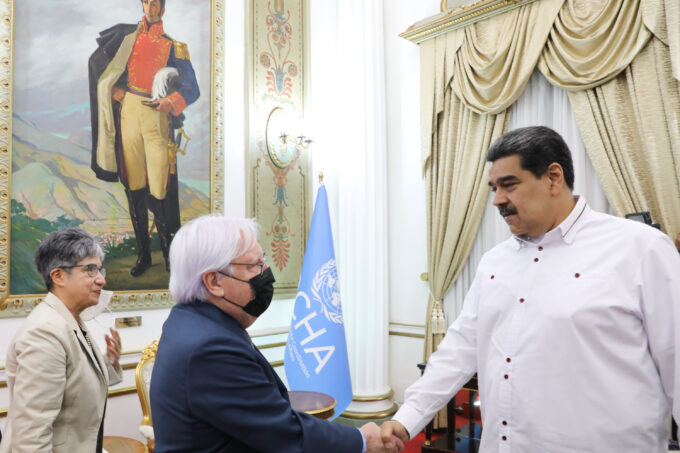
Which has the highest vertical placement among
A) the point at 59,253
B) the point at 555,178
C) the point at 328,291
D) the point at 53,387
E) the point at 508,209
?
the point at 555,178

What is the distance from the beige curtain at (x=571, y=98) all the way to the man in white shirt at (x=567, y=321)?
6.71ft

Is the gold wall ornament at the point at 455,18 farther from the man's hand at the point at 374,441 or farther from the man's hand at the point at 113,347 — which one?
the man's hand at the point at 113,347

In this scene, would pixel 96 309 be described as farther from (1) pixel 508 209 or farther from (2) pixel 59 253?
(1) pixel 508 209

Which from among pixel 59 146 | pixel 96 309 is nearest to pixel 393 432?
pixel 96 309

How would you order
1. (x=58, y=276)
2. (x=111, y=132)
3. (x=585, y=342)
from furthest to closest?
(x=111, y=132)
(x=58, y=276)
(x=585, y=342)

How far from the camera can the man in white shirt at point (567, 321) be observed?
162cm

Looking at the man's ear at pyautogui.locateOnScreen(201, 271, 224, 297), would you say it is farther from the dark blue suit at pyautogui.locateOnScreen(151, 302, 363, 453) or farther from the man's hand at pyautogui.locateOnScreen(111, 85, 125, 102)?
the man's hand at pyautogui.locateOnScreen(111, 85, 125, 102)

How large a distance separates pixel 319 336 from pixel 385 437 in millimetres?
2228

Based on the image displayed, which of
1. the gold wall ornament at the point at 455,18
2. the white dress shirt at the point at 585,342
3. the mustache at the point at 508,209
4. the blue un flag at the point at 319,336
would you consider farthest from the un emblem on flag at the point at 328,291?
the mustache at the point at 508,209

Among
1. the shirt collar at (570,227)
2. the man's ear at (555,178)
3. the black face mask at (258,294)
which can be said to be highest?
the man's ear at (555,178)

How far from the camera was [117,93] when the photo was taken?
3799 mm

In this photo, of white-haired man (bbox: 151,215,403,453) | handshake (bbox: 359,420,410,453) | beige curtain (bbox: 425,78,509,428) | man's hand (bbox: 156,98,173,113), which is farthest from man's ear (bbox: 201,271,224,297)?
beige curtain (bbox: 425,78,509,428)

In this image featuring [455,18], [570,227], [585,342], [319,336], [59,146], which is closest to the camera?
[585,342]

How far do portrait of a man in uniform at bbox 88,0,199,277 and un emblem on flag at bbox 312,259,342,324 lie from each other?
122 cm
